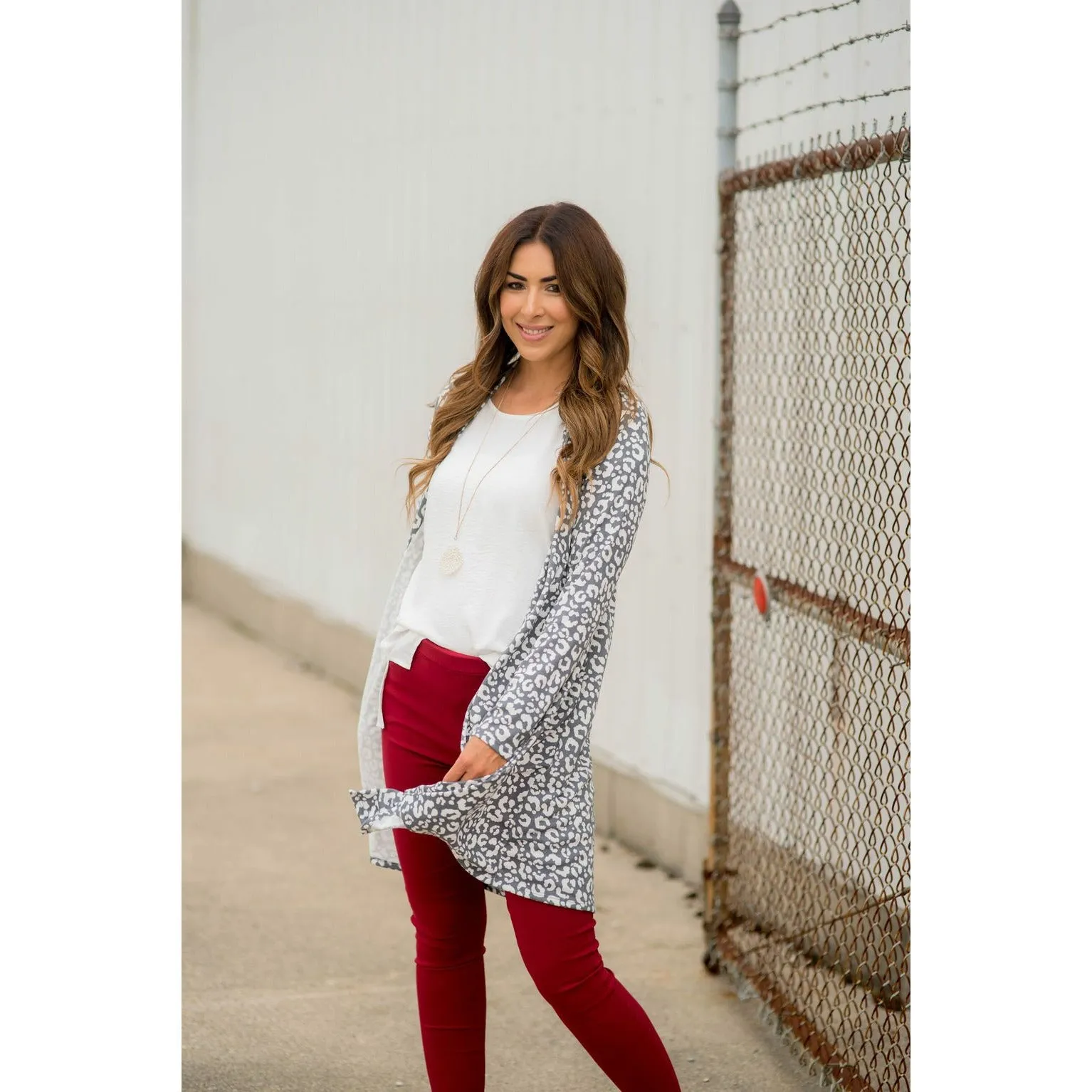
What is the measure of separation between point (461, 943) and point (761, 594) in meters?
1.29

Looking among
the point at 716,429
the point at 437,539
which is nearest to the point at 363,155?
the point at 716,429

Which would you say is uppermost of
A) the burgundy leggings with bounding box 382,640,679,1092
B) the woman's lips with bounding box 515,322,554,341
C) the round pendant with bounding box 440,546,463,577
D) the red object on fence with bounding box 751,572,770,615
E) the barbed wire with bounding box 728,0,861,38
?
the barbed wire with bounding box 728,0,861,38

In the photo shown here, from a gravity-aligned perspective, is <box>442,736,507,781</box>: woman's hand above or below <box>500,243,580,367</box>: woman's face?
Answer: below

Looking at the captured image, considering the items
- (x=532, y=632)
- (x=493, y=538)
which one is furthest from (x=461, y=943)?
(x=493, y=538)

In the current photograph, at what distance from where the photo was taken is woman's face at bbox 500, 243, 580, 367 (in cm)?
274

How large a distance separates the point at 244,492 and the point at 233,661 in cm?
131

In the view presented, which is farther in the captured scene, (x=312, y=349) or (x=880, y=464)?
(x=312, y=349)

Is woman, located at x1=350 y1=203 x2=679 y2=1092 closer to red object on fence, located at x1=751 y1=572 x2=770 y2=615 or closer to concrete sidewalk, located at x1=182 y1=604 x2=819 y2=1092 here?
concrete sidewalk, located at x1=182 y1=604 x2=819 y2=1092

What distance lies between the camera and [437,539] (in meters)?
2.83

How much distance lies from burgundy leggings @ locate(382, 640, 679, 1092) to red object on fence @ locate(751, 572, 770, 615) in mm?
1159

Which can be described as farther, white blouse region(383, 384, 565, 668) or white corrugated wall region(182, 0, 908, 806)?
white corrugated wall region(182, 0, 908, 806)

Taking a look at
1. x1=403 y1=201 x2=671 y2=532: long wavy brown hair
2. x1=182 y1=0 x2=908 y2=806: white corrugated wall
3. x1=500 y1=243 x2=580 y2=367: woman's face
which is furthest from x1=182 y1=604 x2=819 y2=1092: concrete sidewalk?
x1=500 y1=243 x2=580 y2=367: woman's face

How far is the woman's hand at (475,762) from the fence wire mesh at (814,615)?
0.94 metres
